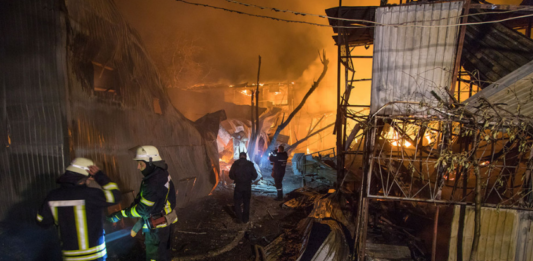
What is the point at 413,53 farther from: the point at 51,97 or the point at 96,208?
the point at 51,97

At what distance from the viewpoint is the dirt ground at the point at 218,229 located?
4.95 metres

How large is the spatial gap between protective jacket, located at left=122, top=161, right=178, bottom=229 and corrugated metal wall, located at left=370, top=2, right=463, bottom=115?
4683 millimetres

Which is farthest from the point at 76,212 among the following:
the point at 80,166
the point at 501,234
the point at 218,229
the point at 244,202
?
the point at 501,234

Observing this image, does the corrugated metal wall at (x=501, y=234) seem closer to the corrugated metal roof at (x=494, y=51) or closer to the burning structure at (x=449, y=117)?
the burning structure at (x=449, y=117)

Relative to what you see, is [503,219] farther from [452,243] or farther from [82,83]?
[82,83]

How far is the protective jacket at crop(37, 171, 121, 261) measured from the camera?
2.80 meters

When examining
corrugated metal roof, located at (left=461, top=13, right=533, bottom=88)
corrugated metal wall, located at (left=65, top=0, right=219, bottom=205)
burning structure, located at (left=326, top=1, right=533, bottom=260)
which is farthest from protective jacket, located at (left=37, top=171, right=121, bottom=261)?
corrugated metal roof, located at (left=461, top=13, right=533, bottom=88)

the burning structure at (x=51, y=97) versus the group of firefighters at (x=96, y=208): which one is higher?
the burning structure at (x=51, y=97)

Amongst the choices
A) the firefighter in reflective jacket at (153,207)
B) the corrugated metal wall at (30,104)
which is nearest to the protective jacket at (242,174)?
the firefighter in reflective jacket at (153,207)

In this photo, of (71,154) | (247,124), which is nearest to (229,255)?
(71,154)

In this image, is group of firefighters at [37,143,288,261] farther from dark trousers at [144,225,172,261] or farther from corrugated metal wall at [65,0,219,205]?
corrugated metal wall at [65,0,219,205]

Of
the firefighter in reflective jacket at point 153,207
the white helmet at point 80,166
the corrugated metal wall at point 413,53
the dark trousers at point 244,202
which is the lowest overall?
the dark trousers at point 244,202

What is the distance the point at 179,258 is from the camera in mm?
4695

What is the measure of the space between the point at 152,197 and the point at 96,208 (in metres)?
0.63
